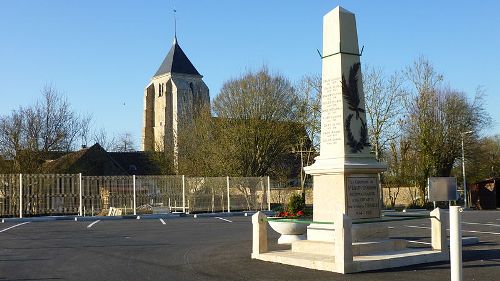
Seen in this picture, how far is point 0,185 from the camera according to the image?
26.7 m

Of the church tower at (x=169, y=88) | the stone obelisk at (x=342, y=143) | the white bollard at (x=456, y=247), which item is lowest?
the white bollard at (x=456, y=247)

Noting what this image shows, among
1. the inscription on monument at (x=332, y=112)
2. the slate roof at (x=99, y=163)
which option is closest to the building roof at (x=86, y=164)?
the slate roof at (x=99, y=163)

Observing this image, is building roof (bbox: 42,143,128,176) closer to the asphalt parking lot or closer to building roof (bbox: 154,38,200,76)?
the asphalt parking lot

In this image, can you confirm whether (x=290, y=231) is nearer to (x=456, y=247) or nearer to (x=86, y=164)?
(x=456, y=247)

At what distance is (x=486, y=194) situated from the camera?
132 ft

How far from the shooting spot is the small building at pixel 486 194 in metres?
39.6

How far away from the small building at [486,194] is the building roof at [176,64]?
75.2 meters

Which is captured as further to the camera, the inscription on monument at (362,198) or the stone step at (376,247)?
the inscription on monument at (362,198)

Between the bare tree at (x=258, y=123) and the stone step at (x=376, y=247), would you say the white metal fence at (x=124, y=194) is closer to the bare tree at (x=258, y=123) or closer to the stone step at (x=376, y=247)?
the bare tree at (x=258, y=123)

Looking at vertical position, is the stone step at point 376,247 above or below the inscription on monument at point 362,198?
below

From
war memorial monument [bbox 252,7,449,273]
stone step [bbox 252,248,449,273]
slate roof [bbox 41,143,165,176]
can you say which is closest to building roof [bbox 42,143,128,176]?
slate roof [bbox 41,143,165,176]

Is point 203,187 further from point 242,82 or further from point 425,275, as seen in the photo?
point 425,275

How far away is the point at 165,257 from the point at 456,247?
8.22 m

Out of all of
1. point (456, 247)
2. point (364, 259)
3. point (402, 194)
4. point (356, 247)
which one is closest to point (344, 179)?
point (356, 247)
